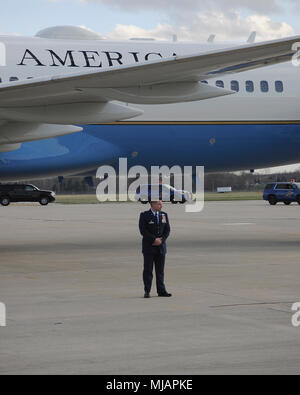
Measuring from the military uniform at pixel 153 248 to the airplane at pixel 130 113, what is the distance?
154 inches

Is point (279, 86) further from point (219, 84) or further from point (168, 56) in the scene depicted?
point (168, 56)

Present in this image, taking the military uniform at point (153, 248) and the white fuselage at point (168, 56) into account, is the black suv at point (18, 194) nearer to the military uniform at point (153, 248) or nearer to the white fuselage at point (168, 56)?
the white fuselage at point (168, 56)

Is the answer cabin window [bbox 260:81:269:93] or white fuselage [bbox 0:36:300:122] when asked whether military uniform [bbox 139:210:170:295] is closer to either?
white fuselage [bbox 0:36:300:122]

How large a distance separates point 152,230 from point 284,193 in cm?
4692

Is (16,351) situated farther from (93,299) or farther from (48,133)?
(48,133)

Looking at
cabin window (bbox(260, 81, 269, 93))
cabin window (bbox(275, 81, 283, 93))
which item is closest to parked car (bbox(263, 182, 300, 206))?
cabin window (bbox(275, 81, 283, 93))

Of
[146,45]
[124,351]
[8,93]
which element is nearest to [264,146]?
[146,45]

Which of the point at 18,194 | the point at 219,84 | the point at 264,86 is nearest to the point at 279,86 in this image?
the point at 264,86

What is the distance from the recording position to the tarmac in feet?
28.4

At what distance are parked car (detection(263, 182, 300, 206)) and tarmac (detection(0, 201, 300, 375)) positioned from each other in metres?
35.7

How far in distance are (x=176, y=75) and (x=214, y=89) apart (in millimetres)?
996

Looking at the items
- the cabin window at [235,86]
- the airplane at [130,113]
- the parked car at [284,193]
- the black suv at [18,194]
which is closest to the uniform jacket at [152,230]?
the airplane at [130,113]

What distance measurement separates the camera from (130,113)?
17.8 m

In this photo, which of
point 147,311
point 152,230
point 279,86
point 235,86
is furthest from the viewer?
point 279,86
